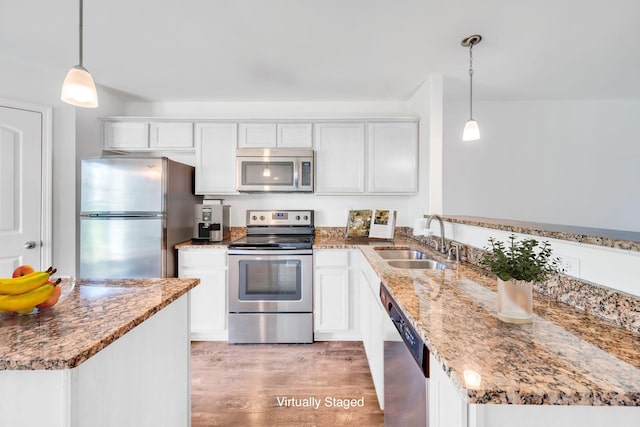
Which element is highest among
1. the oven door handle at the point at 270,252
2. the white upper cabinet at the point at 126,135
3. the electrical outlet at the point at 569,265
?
the white upper cabinet at the point at 126,135

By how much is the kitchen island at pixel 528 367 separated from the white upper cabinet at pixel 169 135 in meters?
2.67

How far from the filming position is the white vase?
0.86 metres

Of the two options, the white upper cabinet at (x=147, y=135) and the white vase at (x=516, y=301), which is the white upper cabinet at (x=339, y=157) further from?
the white vase at (x=516, y=301)

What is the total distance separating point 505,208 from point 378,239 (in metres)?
1.56

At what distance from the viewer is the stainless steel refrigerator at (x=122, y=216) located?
236cm

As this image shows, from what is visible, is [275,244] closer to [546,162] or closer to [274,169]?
[274,169]

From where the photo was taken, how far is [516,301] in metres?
0.88

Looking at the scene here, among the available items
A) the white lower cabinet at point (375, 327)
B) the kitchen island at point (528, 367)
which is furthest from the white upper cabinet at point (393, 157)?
the kitchen island at point (528, 367)

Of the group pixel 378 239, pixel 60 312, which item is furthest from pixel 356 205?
pixel 60 312

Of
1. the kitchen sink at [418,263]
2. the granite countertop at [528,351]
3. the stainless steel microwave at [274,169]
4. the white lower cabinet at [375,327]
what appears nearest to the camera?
the granite countertop at [528,351]

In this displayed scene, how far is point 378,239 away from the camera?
2865 millimetres

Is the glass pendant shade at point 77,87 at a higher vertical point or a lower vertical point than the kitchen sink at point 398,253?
higher

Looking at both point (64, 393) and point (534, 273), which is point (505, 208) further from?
point (64, 393)

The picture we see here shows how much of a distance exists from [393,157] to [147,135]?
2476 mm
